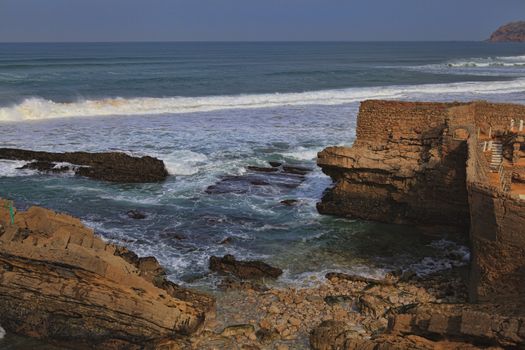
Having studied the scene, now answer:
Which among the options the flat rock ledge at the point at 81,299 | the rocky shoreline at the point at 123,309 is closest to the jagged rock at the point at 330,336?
the rocky shoreline at the point at 123,309

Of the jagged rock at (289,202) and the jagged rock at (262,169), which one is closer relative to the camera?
the jagged rock at (289,202)

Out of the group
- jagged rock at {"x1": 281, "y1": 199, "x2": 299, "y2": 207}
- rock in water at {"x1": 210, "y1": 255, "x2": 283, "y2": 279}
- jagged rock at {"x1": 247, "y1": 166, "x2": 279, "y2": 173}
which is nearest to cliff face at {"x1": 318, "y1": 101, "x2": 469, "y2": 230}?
jagged rock at {"x1": 281, "y1": 199, "x2": 299, "y2": 207}

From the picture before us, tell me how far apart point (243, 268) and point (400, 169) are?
557cm

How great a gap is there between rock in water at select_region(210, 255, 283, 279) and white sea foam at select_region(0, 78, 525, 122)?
26.1 m

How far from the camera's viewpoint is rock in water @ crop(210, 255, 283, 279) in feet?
40.8

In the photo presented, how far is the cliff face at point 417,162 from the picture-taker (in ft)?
47.8

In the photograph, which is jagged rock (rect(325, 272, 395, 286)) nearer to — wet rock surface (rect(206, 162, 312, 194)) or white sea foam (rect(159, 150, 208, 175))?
wet rock surface (rect(206, 162, 312, 194))

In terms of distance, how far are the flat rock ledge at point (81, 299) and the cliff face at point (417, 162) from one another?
6834mm

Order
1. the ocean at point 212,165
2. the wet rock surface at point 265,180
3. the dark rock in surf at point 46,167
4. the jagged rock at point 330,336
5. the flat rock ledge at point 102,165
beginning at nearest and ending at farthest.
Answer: the jagged rock at point 330,336 < the ocean at point 212,165 < the wet rock surface at point 265,180 < the flat rock ledge at point 102,165 < the dark rock in surf at point 46,167

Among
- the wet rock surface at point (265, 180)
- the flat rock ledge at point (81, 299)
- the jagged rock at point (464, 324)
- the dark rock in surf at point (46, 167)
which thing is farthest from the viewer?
the dark rock in surf at point (46, 167)

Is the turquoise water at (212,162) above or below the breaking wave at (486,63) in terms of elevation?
below

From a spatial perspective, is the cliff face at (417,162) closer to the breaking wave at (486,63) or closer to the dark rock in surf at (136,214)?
the dark rock in surf at (136,214)

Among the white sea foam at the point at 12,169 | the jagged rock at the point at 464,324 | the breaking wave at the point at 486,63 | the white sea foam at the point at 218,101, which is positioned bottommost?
the white sea foam at the point at 12,169

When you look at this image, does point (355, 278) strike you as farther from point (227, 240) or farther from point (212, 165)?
point (212, 165)
